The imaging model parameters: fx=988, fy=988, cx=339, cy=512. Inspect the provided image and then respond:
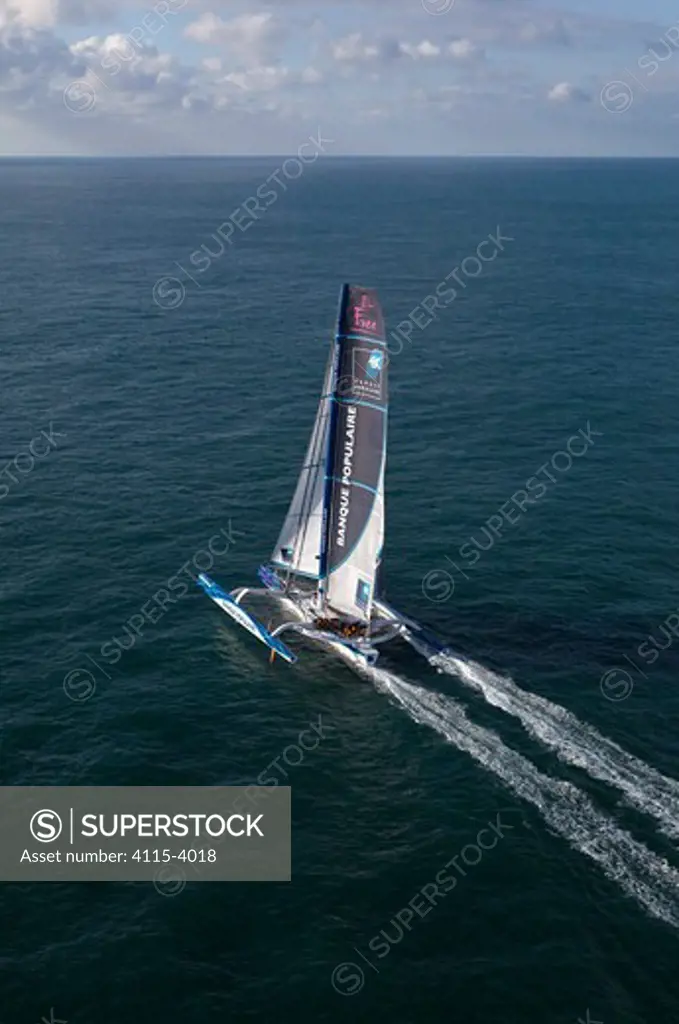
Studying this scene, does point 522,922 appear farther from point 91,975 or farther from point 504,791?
point 91,975

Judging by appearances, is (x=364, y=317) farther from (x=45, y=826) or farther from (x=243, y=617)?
(x=45, y=826)

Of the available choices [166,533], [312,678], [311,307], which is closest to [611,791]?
[312,678]

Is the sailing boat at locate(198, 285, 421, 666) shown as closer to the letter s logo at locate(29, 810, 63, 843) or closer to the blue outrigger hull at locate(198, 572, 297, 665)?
the blue outrigger hull at locate(198, 572, 297, 665)

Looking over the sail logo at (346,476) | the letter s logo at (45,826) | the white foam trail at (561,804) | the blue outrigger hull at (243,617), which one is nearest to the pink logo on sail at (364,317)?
the sail logo at (346,476)

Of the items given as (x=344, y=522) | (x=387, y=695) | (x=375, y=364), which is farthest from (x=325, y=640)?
(x=375, y=364)

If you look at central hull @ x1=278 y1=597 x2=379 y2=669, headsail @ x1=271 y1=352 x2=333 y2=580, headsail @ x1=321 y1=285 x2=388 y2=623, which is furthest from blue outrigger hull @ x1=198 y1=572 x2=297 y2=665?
headsail @ x1=321 y1=285 x2=388 y2=623

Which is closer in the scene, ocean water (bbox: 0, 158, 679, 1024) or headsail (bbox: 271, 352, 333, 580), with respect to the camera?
ocean water (bbox: 0, 158, 679, 1024)
